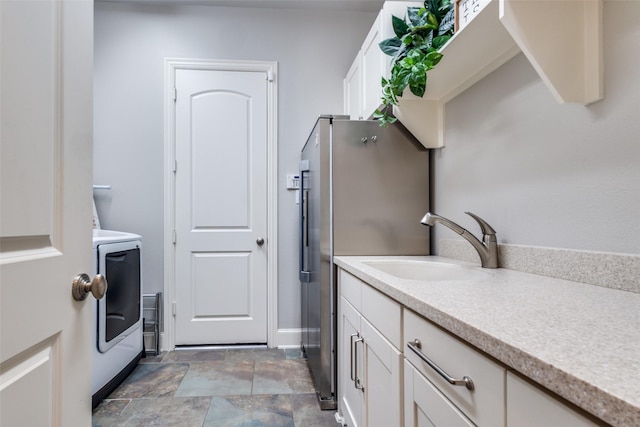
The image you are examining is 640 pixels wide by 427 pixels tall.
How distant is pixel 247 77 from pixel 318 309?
192 centimetres

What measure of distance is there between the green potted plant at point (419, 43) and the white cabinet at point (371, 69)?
17 cm

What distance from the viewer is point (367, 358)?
1.26m

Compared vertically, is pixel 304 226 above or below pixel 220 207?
below

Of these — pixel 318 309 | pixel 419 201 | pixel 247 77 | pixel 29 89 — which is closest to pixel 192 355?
pixel 318 309

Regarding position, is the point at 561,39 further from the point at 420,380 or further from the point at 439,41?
the point at 420,380

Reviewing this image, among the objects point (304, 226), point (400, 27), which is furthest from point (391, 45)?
point (304, 226)

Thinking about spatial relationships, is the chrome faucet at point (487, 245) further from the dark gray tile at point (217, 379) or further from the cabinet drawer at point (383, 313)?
the dark gray tile at point (217, 379)

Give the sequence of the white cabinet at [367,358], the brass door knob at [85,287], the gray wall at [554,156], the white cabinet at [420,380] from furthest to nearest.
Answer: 1. the white cabinet at [367,358]
2. the gray wall at [554,156]
3. the brass door knob at [85,287]
4. the white cabinet at [420,380]

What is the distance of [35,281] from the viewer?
593mm

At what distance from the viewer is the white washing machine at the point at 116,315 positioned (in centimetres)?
181

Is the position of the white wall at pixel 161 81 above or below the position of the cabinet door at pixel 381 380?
above

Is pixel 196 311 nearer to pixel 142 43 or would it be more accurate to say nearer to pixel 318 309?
pixel 318 309

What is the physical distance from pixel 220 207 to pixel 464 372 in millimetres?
2349

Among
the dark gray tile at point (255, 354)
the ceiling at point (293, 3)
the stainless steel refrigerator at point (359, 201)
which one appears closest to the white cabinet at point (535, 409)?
the stainless steel refrigerator at point (359, 201)
